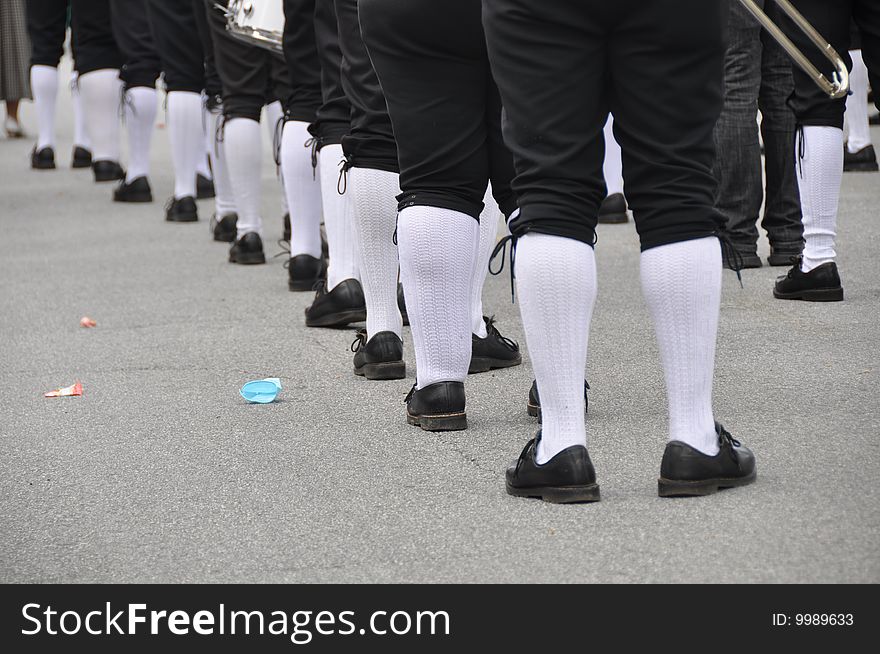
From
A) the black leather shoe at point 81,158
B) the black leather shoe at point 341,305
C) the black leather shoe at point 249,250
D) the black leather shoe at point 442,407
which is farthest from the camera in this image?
the black leather shoe at point 81,158

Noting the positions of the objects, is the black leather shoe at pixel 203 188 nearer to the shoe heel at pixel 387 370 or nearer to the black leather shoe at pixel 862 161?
the black leather shoe at pixel 862 161

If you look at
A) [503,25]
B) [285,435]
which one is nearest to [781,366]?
[285,435]

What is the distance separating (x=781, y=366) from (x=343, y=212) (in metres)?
1.58

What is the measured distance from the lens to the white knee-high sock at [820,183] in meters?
4.61

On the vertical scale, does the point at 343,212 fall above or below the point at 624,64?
below

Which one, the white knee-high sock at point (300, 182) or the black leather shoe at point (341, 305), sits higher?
the white knee-high sock at point (300, 182)

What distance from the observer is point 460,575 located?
2412 mm

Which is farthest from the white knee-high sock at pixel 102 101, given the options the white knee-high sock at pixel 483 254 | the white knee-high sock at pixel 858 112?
the white knee-high sock at pixel 483 254

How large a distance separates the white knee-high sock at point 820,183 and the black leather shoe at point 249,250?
8.60 feet

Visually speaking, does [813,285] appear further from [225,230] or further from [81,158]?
[81,158]

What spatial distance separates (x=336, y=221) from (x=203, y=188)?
4545 millimetres

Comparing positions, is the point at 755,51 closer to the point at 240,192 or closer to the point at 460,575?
the point at 240,192

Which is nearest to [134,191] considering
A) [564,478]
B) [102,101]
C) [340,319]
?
[102,101]

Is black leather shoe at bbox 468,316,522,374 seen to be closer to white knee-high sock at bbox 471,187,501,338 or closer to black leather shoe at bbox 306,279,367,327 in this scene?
white knee-high sock at bbox 471,187,501,338
